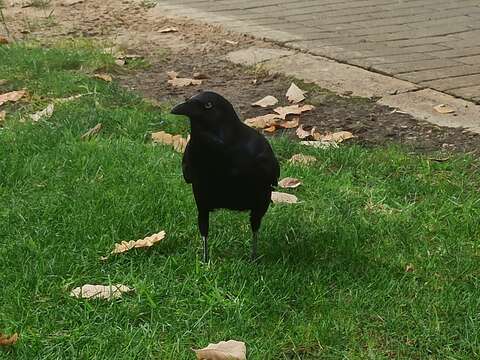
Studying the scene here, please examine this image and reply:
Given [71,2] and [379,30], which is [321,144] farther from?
[71,2]

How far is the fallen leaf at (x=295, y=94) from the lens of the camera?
15.9 feet

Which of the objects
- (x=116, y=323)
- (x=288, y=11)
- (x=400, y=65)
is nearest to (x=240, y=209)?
(x=116, y=323)

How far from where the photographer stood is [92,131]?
172 inches

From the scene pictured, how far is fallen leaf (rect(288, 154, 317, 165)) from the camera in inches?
158

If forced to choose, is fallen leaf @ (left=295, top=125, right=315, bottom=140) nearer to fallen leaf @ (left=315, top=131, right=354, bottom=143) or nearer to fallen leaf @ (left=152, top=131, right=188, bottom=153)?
fallen leaf @ (left=315, top=131, right=354, bottom=143)

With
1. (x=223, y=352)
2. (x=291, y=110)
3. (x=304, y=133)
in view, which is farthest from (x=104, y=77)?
(x=223, y=352)

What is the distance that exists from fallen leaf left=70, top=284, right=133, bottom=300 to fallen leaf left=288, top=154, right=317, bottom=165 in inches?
56.5

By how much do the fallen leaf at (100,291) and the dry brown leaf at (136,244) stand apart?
0.84 ft

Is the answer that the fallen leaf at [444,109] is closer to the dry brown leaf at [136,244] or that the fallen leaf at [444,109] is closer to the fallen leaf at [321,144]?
the fallen leaf at [321,144]

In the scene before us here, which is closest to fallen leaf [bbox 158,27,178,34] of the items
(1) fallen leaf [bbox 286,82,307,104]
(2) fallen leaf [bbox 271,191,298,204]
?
(1) fallen leaf [bbox 286,82,307,104]

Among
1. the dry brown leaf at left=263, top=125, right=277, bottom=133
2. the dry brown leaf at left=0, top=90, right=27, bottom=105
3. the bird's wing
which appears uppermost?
the bird's wing

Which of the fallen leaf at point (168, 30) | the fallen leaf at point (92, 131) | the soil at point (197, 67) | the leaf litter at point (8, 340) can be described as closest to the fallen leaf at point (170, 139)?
the fallen leaf at point (92, 131)

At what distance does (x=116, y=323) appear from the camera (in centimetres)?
264

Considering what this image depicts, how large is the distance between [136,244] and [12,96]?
89.9 inches
